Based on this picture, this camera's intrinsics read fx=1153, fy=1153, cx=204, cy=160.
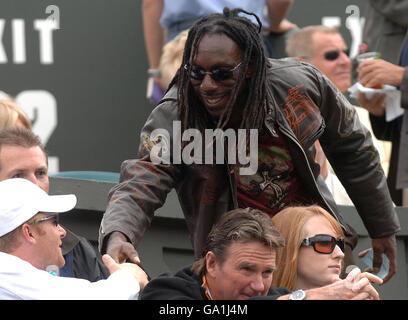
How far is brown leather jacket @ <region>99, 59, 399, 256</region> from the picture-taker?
4.55 metres

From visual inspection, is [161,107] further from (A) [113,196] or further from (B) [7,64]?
(B) [7,64]

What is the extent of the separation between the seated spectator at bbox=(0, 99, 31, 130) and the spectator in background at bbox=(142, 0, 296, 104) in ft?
5.59

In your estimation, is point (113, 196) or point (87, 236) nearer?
point (113, 196)

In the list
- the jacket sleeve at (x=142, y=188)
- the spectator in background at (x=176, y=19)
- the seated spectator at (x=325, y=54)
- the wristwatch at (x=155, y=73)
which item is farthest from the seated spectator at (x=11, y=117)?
the seated spectator at (x=325, y=54)

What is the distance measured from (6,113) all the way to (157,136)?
1.04 m

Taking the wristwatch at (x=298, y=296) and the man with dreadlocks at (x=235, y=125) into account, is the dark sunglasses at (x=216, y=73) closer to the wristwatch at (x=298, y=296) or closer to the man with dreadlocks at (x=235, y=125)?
the man with dreadlocks at (x=235, y=125)

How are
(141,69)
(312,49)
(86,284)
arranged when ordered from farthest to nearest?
(141,69) < (312,49) < (86,284)

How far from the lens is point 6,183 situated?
4176 millimetres

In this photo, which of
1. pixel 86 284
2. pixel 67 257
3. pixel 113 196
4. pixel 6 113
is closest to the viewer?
pixel 86 284

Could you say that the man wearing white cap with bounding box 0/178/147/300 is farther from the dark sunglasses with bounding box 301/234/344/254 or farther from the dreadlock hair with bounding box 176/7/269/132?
→ the dark sunglasses with bounding box 301/234/344/254

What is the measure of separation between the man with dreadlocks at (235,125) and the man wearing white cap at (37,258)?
279 mm

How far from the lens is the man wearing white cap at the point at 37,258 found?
379 cm

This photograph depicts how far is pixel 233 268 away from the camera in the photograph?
13.3 feet

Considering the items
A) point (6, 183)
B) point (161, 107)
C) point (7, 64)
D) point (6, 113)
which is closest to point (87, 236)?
point (6, 113)
